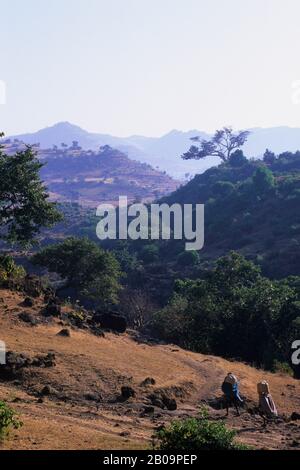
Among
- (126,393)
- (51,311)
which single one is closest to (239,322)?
(51,311)

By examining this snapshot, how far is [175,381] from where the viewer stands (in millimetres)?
18469

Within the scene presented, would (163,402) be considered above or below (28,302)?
below

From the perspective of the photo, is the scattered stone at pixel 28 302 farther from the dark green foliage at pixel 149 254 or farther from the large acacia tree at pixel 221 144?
the large acacia tree at pixel 221 144

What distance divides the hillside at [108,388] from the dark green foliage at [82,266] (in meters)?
7.35

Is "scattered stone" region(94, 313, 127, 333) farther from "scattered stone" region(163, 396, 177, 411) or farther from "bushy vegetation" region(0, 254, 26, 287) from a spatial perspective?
"scattered stone" region(163, 396, 177, 411)

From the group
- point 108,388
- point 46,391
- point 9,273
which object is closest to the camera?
point 46,391

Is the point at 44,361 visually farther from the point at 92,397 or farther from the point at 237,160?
the point at 237,160

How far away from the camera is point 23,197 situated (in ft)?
78.3

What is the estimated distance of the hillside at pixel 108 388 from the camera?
1166 centimetres

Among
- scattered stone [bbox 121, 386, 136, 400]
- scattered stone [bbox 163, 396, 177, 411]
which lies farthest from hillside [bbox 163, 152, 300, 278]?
scattered stone [bbox 121, 386, 136, 400]

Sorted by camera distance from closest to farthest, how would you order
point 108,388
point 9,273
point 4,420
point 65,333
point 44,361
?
point 4,420
point 108,388
point 44,361
point 65,333
point 9,273

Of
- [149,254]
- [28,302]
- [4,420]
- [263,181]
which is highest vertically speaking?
[263,181]

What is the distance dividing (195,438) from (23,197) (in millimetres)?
16466
